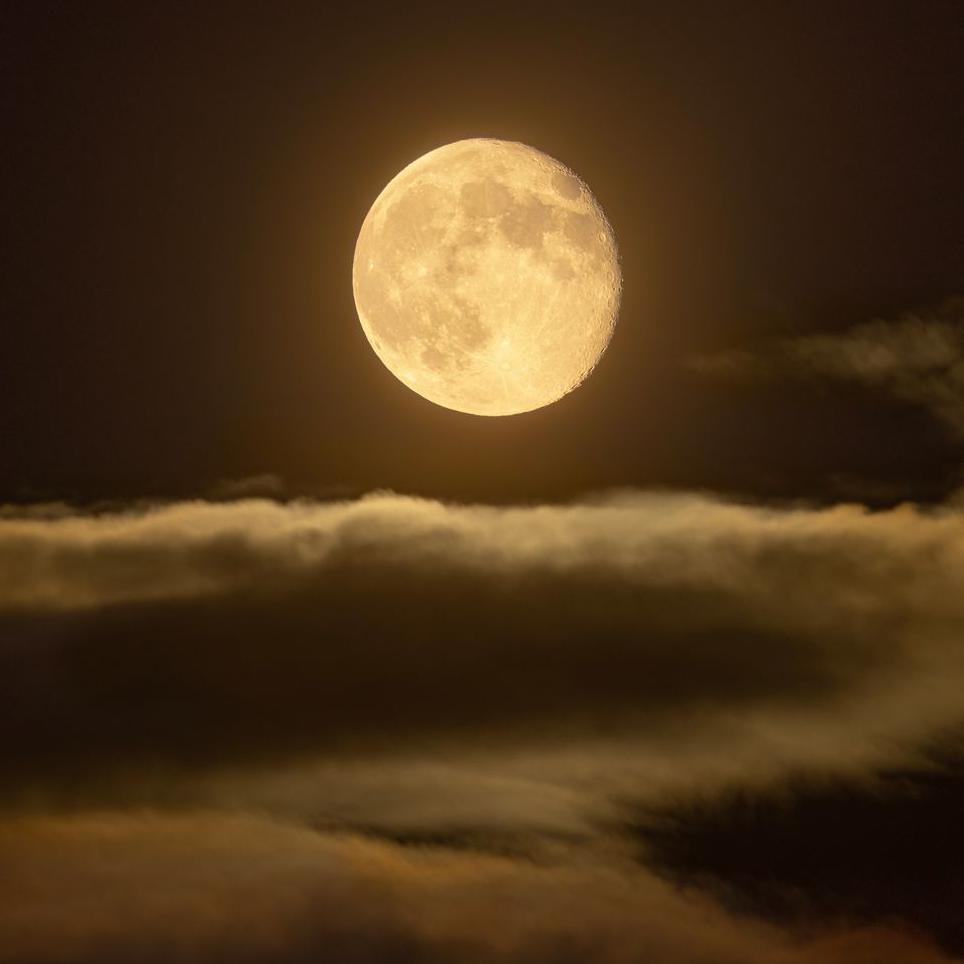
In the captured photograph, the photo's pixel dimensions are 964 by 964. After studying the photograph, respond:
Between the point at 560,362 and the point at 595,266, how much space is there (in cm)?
106

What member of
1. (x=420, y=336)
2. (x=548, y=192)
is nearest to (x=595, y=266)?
(x=548, y=192)

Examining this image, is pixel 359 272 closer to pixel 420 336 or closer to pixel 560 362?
pixel 420 336

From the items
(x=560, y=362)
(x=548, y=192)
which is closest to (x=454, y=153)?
(x=548, y=192)

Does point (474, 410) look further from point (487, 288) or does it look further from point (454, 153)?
point (454, 153)

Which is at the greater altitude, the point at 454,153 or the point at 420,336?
the point at 454,153

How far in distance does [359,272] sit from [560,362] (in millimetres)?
2346

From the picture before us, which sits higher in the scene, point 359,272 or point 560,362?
point 359,272

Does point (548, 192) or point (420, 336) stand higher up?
point (548, 192)

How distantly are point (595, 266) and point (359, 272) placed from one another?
2466 mm

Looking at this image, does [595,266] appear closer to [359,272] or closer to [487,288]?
[487,288]

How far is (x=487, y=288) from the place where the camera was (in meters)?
16.7

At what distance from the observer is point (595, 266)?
17.3m

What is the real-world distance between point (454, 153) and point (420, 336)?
1938 mm

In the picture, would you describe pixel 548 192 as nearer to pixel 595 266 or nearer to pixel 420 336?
pixel 595 266
